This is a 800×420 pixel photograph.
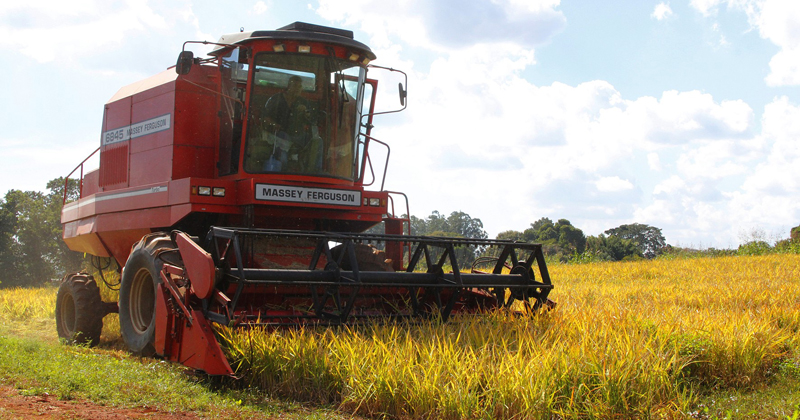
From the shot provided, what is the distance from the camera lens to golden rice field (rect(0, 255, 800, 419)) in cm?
408

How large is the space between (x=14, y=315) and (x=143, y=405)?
9.59 meters

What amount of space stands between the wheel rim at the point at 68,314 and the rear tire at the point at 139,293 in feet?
5.68

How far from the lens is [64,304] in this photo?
317 inches

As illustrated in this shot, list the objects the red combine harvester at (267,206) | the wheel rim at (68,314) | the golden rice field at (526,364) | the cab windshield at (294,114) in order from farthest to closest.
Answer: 1. the wheel rim at (68,314)
2. the cab windshield at (294,114)
3. the red combine harvester at (267,206)
4. the golden rice field at (526,364)

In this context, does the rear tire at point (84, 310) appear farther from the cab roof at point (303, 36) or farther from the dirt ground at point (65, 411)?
the cab roof at point (303, 36)

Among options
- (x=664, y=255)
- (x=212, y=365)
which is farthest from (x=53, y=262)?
(x=212, y=365)

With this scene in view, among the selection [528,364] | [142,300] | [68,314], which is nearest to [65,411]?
[142,300]

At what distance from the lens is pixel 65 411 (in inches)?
167

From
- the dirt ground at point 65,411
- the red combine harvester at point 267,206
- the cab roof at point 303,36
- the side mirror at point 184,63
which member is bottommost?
the dirt ground at point 65,411

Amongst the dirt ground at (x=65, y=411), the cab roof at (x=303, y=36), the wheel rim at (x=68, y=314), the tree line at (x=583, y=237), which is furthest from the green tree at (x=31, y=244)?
the dirt ground at (x=65, y=411)

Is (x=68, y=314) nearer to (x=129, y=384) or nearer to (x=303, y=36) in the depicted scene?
(x=129, y=384)

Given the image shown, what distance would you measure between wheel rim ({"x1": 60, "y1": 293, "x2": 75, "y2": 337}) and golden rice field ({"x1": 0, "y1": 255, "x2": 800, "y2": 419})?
3.70m

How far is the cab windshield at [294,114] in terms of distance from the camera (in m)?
7.04

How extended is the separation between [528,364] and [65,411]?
9.32ft
